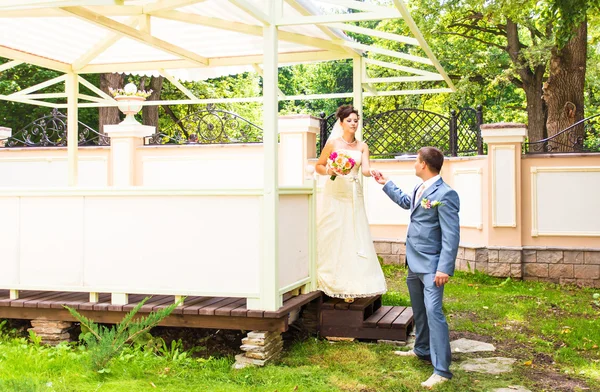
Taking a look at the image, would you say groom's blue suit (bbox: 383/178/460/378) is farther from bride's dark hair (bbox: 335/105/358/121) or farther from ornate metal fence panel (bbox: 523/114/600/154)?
ornate metal fence panel (bbox: 523/114/600/154)

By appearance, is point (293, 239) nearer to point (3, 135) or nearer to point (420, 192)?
point (420, 192)

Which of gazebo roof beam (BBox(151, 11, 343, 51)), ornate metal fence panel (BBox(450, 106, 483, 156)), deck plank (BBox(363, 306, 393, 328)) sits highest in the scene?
gazebo roof beam (BBox(151, 11, 343, 51))

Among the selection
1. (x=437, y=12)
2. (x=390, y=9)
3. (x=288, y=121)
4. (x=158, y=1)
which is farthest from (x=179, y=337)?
(x=437, y=12)

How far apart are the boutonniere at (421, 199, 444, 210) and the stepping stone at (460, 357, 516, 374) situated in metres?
1.45

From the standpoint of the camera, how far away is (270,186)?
231 inches

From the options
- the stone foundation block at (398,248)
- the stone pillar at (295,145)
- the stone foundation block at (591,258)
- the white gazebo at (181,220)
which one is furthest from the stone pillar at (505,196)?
the white gazebo at (181,220)

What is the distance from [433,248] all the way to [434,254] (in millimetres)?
47

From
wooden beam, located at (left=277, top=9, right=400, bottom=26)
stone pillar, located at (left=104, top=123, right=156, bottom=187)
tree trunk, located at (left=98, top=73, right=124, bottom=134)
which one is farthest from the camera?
tree trunk, located at (left=98, top=73, right=124, bottom=134)

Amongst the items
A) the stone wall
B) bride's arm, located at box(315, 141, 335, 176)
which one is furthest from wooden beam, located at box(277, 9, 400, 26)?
the stone wall

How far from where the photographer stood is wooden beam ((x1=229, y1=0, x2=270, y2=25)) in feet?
17.4

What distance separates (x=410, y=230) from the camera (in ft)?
18.9

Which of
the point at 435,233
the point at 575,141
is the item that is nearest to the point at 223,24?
the point at 435,233

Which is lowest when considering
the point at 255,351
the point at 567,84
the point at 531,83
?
the point at 255,351

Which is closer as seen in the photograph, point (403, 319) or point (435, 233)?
point (435, 233)
